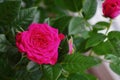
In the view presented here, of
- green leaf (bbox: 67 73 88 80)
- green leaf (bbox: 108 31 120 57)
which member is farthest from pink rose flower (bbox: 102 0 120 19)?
green leaf (bbox: 67 73 88 80)

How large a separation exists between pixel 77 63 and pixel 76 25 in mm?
110

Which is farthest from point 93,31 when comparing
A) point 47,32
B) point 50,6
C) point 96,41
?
point 50,6

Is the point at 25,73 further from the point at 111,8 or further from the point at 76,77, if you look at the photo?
the point at 111,8

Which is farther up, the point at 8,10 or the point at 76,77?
the point at 8,10

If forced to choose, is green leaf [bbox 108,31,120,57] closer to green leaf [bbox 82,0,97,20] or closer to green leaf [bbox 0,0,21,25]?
green leaf [bbox 82,0,97,20]

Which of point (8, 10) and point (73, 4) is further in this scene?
point (73, 4)

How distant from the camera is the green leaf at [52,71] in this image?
1.54ft

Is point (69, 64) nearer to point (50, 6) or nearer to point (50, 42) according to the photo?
point (50, 42)

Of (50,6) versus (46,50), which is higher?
(46,50)

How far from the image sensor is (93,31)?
1.90 feet

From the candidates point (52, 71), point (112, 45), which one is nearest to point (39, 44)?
point (52, 71)

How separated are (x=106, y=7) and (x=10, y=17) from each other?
22 centimetres

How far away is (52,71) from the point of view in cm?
48

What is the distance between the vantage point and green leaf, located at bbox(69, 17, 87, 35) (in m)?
0.57
